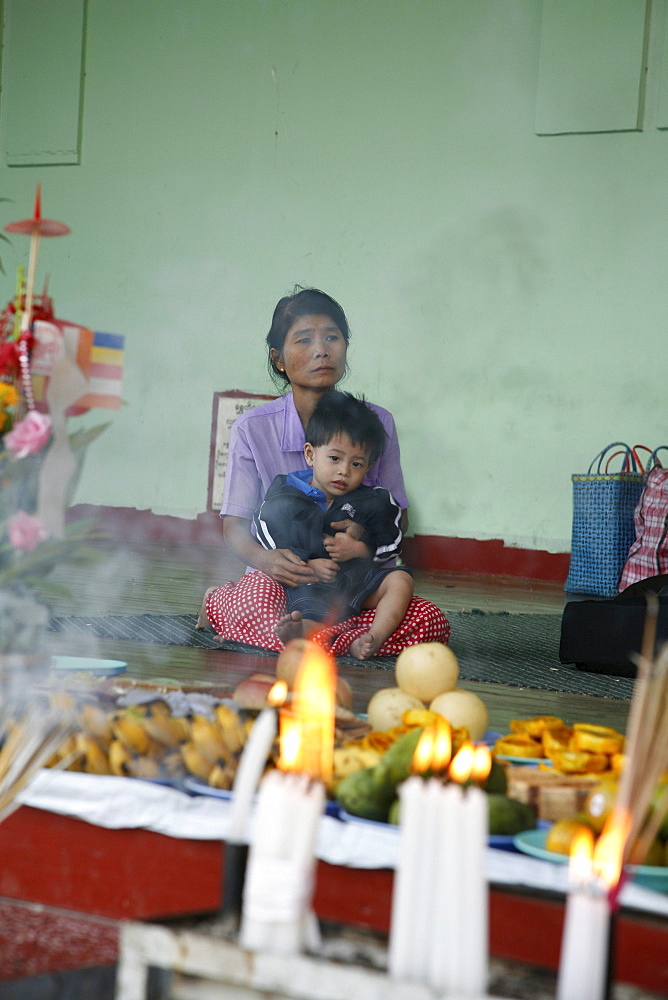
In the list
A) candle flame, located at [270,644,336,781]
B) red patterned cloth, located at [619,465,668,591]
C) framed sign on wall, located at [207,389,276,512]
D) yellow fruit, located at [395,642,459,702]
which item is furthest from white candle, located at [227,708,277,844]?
framed sign on wall, located at [207,389,276,512]

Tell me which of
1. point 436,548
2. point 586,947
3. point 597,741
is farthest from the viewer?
point 436,548

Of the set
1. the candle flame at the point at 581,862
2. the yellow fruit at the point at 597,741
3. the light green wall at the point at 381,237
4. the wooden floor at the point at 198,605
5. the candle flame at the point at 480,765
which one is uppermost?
the light green wall at the point at 381,237

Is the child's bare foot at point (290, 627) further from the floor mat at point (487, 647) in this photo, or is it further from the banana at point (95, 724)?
the banana at point (95, 724)

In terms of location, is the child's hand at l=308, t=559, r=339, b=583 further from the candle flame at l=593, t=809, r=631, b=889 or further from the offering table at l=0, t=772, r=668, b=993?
the candle flame at l=593, t=809, r=631, b=889

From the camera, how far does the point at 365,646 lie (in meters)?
2.37

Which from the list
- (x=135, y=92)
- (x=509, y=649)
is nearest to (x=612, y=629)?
(x=509, y=649)

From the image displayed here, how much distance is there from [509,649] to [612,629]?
27cm

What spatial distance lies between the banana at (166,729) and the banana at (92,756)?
0.05 metres

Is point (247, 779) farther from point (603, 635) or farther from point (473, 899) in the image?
point (603, 635)

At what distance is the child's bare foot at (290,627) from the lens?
Result: 235 centimetres

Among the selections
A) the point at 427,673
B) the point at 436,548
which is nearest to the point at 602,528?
the point at 436,548

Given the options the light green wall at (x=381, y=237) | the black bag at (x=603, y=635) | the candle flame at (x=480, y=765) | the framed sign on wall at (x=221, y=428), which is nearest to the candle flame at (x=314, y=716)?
the candle flame at (x=480, y=765)

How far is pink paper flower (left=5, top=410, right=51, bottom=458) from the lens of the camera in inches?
37.9

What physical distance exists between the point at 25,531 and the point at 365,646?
1.47 meters
